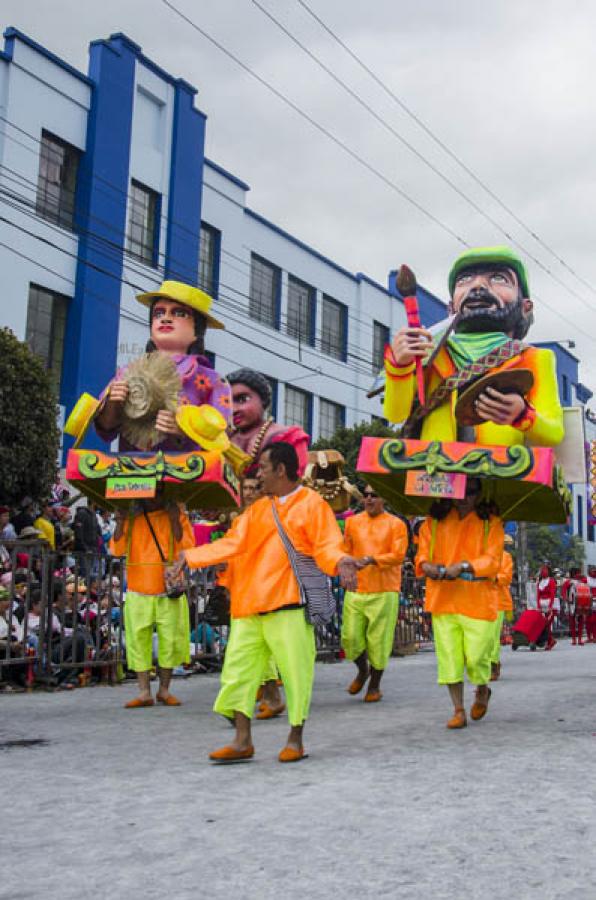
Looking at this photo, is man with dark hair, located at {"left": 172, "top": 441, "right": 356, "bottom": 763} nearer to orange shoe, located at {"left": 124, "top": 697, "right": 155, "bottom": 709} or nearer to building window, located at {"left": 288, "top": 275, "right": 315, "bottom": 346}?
orange shoe, located at {"left": 124, "top": 697, "right": 155, "bottom": 709}

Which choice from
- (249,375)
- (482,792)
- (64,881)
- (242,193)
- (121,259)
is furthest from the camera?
(242,193)

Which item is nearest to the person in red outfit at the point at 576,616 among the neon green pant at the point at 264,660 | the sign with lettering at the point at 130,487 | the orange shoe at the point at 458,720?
the orange shoe at the point at 458,720

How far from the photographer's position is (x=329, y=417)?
90.6 feet

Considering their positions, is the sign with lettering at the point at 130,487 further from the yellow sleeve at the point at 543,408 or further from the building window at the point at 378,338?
the building window at the point at 378,338

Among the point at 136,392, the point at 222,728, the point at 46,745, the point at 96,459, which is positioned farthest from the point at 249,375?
the point at 46,745

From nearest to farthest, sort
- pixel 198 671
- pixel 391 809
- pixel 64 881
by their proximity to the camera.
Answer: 1. pixel 64 881
2. pixel 391 809
3. pixel 198 671

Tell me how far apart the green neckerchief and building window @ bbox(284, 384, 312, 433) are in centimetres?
1868

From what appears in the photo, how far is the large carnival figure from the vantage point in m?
7.08

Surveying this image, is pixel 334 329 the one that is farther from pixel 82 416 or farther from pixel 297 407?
pixel 82 416

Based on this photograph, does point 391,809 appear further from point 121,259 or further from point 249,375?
point 121,259

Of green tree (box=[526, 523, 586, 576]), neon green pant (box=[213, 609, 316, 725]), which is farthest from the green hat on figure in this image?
green tree (box=[526, 523, 586, 576])

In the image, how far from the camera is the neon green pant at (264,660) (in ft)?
16.1

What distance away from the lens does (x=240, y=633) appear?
502 centimetres

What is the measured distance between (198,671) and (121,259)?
1141 centimetres
